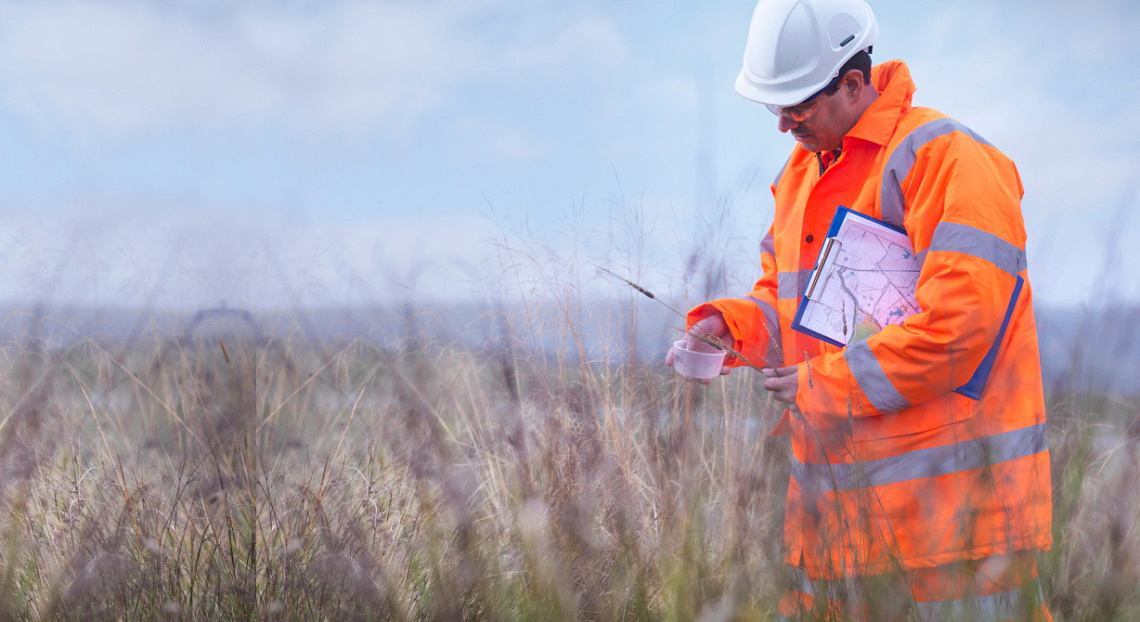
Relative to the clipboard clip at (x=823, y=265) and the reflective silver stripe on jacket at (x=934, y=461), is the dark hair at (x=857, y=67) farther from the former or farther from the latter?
the reflective silver stripe on jacket at (x=934, y=461)

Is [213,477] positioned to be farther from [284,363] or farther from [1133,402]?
[1133,402]

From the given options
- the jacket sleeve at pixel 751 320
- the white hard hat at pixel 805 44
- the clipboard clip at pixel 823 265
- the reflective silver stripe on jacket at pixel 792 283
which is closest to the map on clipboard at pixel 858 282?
the clipboard clip at pixel 823 265

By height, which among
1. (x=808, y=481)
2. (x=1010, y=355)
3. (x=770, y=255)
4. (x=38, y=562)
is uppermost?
(x=770, y=255)

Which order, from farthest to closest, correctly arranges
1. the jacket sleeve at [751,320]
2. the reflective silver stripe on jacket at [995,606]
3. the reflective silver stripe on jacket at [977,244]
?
the jacket sleeve at [751,320], the reflective silver stripe on jacket at [977,244], the reflective silver stripe on jacket at [995,606]

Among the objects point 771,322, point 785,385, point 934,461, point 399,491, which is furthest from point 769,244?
point 399,491

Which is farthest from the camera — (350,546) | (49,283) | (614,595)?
(49,283)

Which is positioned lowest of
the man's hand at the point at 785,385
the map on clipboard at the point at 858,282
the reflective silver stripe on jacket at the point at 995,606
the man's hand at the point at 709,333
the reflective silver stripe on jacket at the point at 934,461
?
the reflective silver stripe on jacket at the point at 995,606

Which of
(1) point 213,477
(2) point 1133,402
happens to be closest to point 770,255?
(1) point 213,477

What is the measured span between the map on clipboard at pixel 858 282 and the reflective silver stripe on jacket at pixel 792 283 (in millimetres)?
126

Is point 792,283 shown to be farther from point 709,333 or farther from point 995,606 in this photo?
point 995,606

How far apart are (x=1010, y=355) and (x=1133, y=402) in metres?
2.13

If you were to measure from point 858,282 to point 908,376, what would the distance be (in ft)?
0.97

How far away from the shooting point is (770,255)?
8.31ft

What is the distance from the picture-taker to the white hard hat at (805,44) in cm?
203
